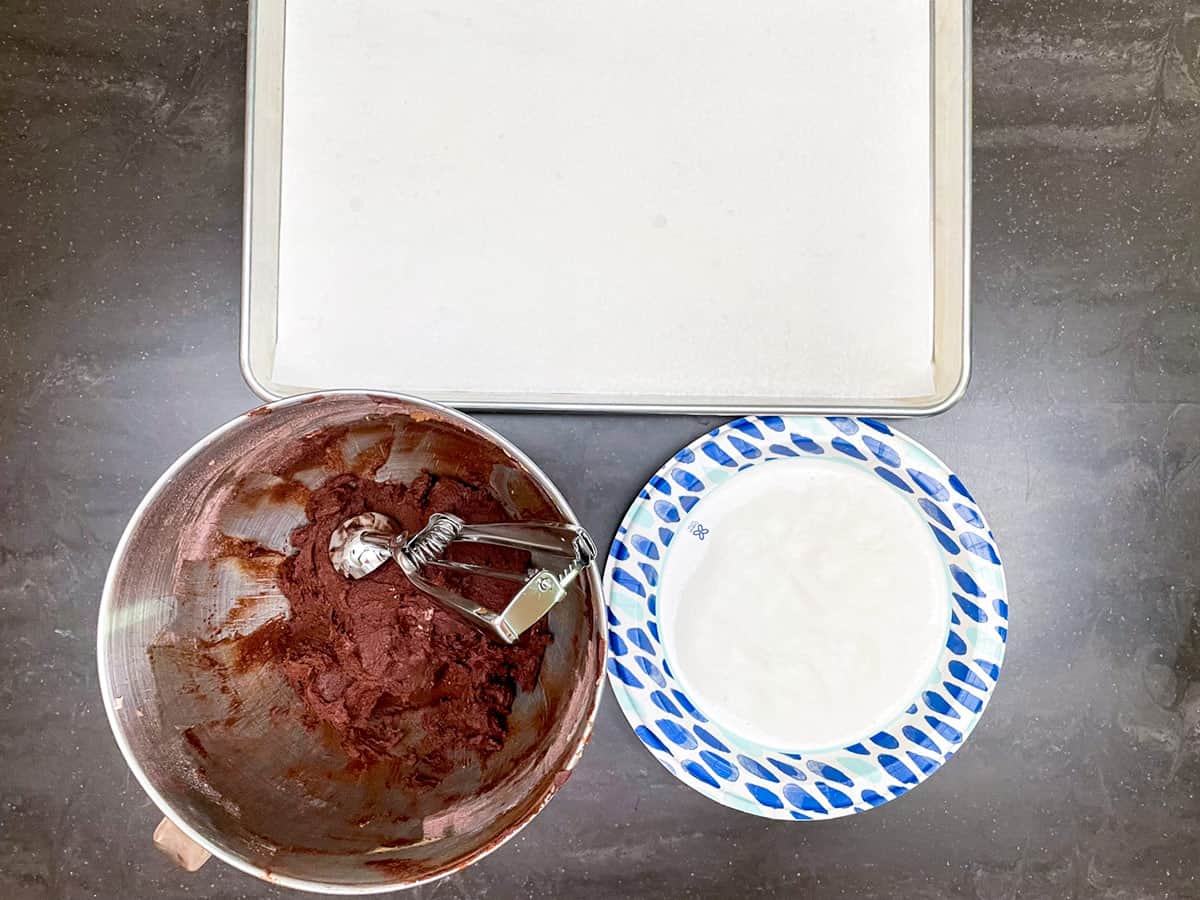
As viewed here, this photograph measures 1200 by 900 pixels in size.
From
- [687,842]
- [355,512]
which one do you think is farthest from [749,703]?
[355,512]

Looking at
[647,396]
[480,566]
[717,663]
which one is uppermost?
[647,396]

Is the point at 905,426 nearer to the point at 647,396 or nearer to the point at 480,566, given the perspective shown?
the point at 647,396

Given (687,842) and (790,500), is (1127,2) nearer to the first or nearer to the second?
(790,500)

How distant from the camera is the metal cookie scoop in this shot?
16.8 inches

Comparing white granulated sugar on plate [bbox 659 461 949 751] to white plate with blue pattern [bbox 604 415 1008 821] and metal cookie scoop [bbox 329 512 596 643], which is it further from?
metal cookie scoop [bbox 329 512 596 643]

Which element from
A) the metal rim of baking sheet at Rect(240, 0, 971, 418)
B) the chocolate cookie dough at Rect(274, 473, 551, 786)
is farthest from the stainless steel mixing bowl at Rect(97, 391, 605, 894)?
the metal rim of baking sheet at Rect(240, 0, 971, 418)

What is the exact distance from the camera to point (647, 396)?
0.64 meters

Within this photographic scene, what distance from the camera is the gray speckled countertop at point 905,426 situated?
2.18ft

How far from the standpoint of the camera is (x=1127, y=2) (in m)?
0.69

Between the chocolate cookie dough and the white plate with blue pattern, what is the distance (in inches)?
4.3

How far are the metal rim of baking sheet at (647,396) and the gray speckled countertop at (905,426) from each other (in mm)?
45

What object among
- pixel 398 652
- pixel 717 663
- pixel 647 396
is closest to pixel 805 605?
pixel 717 663

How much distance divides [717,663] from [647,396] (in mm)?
222

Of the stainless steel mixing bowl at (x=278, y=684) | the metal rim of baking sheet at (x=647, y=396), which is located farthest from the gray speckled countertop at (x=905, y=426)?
the stainless steel mixing bowl at (x=278, y=684)
